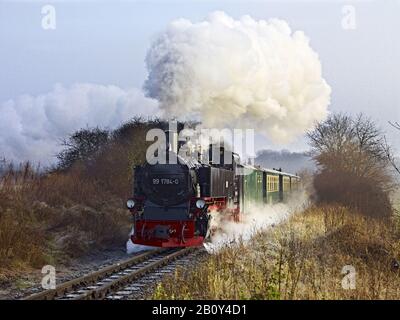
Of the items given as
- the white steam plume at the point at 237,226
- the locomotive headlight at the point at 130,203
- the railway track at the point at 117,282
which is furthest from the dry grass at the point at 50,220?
the white steam plume at the point at 237,226

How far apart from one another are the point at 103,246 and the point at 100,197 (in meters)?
6.61

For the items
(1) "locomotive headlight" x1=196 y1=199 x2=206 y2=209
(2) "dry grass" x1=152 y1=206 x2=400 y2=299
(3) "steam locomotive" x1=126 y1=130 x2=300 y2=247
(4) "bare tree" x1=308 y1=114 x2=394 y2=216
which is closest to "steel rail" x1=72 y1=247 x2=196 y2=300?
(2) "dry grass" x1=152 y1=206 x2=400 y2=299

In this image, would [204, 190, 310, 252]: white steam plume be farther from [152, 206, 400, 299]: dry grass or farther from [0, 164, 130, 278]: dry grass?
[0, 164, 130, 278]: dry grass

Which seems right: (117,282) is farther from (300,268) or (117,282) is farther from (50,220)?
(50,220)

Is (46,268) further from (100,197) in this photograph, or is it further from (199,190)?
(100,197)

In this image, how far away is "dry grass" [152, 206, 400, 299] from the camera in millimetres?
6715

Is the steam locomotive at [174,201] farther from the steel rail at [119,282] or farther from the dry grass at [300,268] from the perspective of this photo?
the dry grass at [300,268]

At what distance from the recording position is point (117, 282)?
8.30m

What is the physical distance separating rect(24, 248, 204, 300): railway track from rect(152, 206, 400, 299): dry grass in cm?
57

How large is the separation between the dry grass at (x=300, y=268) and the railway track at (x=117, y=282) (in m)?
0.57

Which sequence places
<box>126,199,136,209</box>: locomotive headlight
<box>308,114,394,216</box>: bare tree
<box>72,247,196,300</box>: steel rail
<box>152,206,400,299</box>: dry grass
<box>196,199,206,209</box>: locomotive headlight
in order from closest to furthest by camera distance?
<box>152,206,400,299</box>: dry grass, <box>72,247,196,300</box>: steel rail, <box>196,199,206,209</box>: locomotive headlight, <box>126,199,136,209</box>: locomotive headlight, <box>308,114,394,216</box>: bare tree

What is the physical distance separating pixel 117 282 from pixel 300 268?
3121mm

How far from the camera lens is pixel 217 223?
13688mm
